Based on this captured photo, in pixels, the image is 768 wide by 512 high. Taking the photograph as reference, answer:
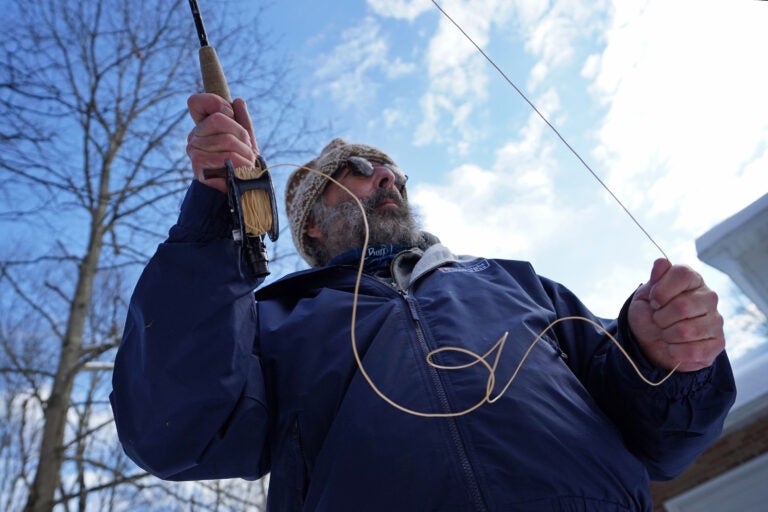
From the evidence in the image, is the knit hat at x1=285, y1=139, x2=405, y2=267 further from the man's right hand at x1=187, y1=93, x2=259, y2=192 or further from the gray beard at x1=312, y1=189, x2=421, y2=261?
the man's right hand at x1=187, y1=93, x2=259, y2=192

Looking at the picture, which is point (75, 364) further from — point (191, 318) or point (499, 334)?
point (499, 334)

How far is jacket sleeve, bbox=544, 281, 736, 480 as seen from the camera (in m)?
1.46

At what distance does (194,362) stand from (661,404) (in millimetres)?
1267

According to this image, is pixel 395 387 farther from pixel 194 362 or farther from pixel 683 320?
pixel 683 320

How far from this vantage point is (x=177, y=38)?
5.78 metres

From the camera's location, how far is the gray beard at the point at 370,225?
7.41 ft

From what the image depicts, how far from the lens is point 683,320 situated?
1.39 metres

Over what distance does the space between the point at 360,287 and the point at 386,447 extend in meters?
0.61

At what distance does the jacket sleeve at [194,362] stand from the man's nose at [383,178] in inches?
45.1

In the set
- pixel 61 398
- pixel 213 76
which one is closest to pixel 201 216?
pixel 213 76

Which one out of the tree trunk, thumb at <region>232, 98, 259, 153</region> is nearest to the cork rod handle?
thumb at <region>232, 98, 259, 153</region>

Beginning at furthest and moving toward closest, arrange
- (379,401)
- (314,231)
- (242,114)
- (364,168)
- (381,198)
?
(314,231), (364,168), (381,198), (242,114), (379,401)

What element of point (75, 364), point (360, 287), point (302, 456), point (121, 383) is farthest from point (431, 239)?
point (75, 364)

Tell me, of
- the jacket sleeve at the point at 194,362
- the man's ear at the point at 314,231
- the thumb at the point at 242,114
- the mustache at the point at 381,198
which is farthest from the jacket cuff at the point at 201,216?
the man's ear at the point at 314,231
